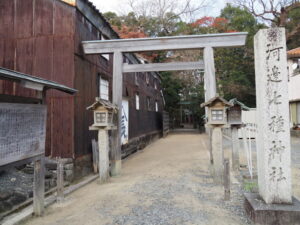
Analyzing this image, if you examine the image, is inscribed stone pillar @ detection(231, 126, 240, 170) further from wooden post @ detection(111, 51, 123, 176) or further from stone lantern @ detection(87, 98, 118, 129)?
stone lantern @ detection(87, 98, 118, 129)

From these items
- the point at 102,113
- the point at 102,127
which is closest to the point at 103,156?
the point at 102,127

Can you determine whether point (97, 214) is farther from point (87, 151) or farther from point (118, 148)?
point (87, 151)

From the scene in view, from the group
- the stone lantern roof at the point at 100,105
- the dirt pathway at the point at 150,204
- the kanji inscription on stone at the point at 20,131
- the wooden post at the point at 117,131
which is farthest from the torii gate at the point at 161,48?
the kanji inscription on stone at the point at 20,131

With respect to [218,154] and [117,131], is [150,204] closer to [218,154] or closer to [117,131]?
[218,154]

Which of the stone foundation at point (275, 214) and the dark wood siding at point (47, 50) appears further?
the dark wood siding at point (47, 50)

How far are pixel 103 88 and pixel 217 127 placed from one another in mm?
5464

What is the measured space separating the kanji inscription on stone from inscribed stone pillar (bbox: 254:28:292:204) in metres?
4.35

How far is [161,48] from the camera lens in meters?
7.11

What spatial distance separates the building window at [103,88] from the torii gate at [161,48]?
2.00 metres

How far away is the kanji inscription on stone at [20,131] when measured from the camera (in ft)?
11.3

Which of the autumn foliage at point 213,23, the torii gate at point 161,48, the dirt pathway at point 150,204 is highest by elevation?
the autumn foliage at point 213,23

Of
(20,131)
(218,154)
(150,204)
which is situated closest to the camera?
(20,131)

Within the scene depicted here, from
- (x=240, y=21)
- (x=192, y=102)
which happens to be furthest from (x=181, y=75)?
(x=240, y=21)

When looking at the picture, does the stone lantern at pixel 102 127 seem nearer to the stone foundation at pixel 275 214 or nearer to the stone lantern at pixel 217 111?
the stone lantern at pixel 217 111
